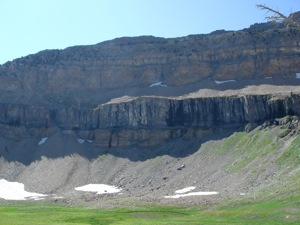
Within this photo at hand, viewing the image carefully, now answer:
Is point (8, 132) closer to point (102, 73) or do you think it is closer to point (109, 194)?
point (102, 73)

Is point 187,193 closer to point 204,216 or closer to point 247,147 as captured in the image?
point 247,147

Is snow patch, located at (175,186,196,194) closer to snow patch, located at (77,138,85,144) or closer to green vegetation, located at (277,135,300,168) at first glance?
green vegetation, located at (277,135,300,168)

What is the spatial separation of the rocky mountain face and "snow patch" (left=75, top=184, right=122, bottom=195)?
23734 mm

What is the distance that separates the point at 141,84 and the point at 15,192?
223 feet

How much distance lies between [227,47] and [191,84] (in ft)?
67.9

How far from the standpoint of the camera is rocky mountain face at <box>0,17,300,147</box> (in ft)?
429

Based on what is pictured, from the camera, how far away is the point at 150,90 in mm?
156625

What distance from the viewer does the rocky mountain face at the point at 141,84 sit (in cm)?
13062

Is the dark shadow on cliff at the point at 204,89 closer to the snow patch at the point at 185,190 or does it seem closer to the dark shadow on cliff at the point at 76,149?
the dark shadow on cliff at the point at 76,149

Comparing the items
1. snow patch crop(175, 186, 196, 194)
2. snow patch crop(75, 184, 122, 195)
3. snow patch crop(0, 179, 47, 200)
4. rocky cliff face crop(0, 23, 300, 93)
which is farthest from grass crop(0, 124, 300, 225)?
rocky cliff face crop(0, 23, 300, 93)

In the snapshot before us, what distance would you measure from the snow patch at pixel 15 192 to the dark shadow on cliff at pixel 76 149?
1253 cm

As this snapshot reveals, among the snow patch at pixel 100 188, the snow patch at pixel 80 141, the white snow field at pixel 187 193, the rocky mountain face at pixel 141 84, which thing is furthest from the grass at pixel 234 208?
the snow patch at pixel 80 141

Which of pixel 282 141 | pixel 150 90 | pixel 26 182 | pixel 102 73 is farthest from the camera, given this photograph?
pixel 102 73

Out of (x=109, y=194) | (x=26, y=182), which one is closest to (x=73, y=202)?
(x=109, y=194)
